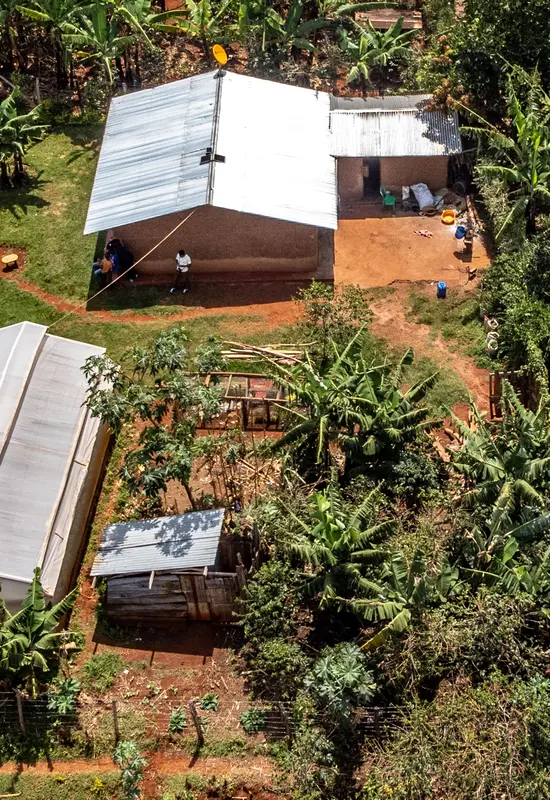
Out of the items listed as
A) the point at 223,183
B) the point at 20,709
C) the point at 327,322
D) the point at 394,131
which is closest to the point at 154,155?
the point at 223,183

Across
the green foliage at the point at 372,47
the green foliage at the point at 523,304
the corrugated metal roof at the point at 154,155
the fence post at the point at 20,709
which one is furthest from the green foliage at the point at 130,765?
the green foliage at the point at 372,47

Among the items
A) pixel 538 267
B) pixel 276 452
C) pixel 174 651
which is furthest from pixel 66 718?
pixel 538 267

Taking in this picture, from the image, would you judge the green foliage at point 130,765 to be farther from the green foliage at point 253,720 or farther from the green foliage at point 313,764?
the green foliage at point 313,764

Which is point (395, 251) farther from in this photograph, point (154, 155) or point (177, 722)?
point (177, 722)

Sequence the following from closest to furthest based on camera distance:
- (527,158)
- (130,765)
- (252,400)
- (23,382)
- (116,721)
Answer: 1. (130,765)
2. (116,721)
3. (23,382)
4. (252,400)
5. (527,158)

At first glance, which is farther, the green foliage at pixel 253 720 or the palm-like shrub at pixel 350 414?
the palm-like shrub at pixel 350 414

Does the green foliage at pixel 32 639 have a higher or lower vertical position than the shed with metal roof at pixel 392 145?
lower
